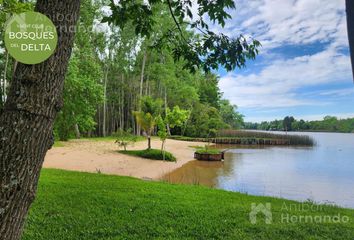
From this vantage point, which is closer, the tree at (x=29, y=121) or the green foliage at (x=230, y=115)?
the tree at (x=29, y=121)

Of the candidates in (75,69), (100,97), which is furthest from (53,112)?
(100,97)

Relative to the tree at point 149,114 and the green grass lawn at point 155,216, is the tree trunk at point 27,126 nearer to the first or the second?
the green grass lawn at point 155,216

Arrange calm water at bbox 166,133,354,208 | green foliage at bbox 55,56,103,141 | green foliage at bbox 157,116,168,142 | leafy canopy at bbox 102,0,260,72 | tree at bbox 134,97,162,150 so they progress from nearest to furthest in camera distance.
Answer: leafy canopy at bbox 102,0,260,72 < calm water at bbox 166,133,354,208 < green foliage at bbox 157,116,168,142 < tree at bbox 134,97,162,150 < green foliage at bbox 55,56,103,141

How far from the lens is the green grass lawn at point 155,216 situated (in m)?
3.02

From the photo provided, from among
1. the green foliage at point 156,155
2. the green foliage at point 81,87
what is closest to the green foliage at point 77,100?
the green foliage at point 81,87

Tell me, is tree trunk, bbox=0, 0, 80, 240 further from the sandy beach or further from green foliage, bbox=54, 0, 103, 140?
green foliage, bbox=54, 0, 103, 140

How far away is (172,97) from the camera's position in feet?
105

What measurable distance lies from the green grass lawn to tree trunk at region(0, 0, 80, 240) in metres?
2.01

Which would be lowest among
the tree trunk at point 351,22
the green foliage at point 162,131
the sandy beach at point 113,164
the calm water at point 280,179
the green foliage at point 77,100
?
the calm water at point 280,179

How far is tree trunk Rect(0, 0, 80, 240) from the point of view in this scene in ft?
3.40

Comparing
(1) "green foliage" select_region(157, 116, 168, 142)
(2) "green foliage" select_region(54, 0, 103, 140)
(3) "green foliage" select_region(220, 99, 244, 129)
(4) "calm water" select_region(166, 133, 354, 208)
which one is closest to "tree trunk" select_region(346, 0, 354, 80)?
(4) "calm water" select_region(166, 133, 354, 208)

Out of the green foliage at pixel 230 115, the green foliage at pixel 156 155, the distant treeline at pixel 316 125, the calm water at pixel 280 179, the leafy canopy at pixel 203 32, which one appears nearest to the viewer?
the leafy canopy at pixel 203 32

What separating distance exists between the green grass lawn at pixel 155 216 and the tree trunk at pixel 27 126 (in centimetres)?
201

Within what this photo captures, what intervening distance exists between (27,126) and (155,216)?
280cm
